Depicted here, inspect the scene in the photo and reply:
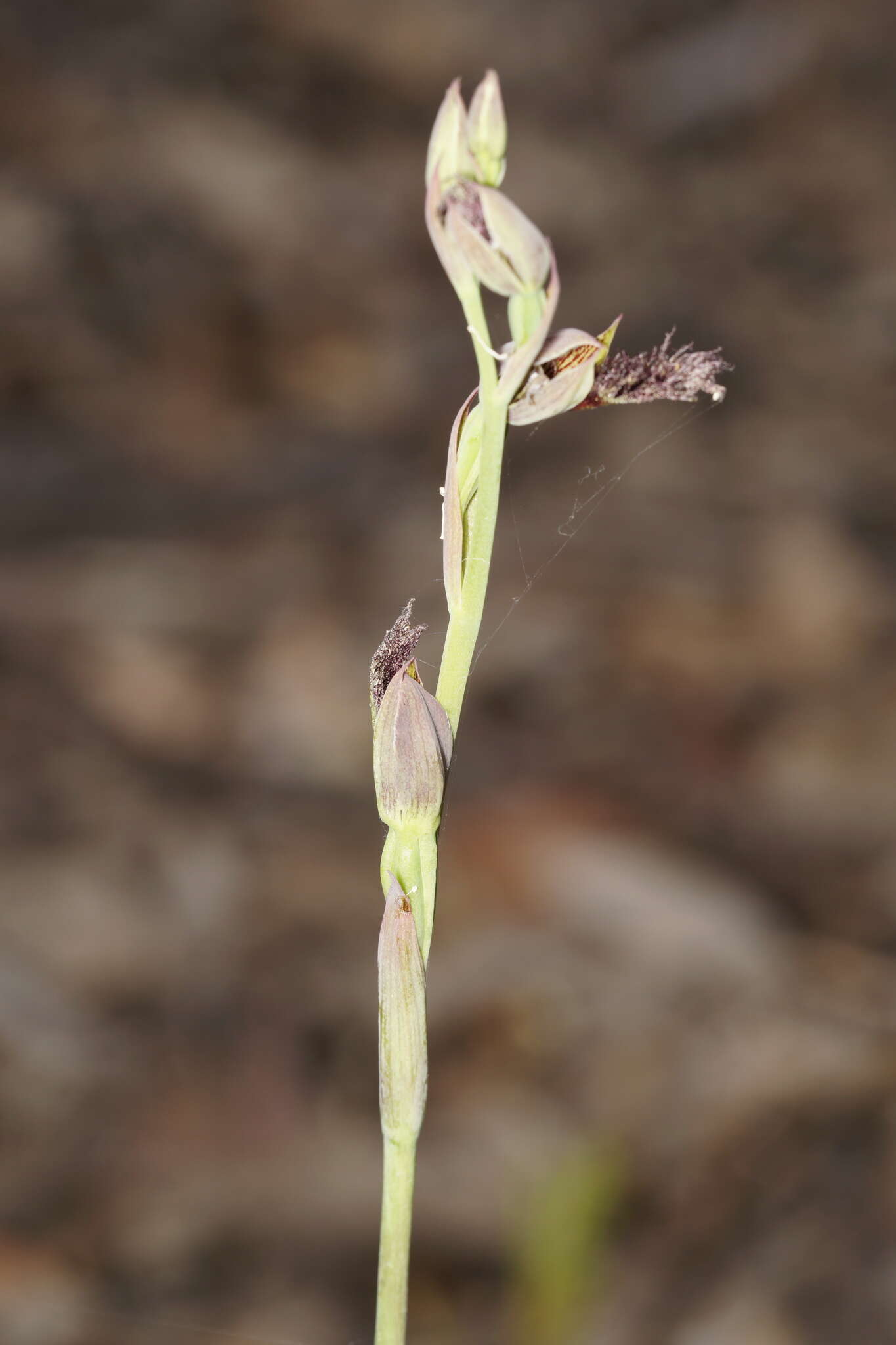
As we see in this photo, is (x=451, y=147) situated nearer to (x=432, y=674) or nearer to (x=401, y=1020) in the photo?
(x=401, y=1020)

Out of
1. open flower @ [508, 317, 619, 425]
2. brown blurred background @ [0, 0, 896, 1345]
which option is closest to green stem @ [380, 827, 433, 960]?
open flower @ [508, 317, 619, 425]

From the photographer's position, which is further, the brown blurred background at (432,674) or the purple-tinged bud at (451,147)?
the brown blurred background at (432,674)

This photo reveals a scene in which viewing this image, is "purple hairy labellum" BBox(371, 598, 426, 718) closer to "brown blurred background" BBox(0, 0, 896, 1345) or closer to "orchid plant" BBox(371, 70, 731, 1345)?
"orchid plant" BBox(371, 70, 731, 1345)

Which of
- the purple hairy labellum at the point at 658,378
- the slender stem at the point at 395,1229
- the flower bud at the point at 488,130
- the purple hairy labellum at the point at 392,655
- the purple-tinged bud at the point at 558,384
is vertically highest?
the flower bud at the point at 488,130

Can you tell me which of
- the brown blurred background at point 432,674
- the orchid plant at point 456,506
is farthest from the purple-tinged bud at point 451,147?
the brown blurred background at point 432,674

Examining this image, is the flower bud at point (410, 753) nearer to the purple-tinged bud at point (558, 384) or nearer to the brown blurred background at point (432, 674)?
the purple-tinged bud at point (558, 384)

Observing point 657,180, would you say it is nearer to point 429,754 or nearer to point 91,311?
point 91,311

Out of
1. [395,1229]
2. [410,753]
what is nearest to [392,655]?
[410,753]
